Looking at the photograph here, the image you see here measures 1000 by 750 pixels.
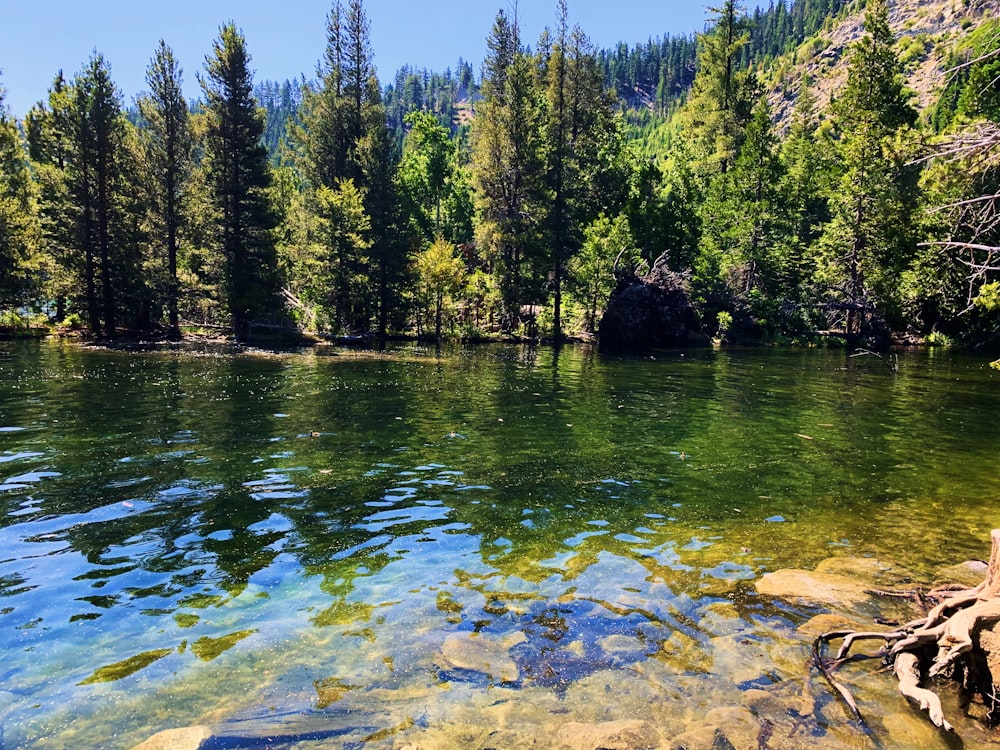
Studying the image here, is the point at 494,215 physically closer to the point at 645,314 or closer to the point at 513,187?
the point at 513,187

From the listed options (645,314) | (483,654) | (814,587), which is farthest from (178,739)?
(645,314)

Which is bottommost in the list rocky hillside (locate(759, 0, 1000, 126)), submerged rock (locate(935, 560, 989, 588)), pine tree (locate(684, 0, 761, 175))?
submerged rock (locate(935, 560, 989, 588))

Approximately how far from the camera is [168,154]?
4350cm

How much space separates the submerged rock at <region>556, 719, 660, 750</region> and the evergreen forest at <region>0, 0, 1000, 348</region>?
1610 inches

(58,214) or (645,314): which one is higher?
(58,214)

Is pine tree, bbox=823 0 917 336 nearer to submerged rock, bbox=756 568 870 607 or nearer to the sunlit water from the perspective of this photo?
the sunlit water

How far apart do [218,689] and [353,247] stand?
45697 mm

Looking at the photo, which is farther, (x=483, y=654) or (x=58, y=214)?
(x=58, y=214)

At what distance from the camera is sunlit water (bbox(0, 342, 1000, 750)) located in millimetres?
4441

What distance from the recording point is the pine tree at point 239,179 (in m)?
44.9

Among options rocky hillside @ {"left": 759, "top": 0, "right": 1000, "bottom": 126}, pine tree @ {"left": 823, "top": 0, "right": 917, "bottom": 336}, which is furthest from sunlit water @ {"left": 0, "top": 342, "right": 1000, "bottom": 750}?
rocky hillside @ {"left": 759, "top": 0, "right": 1000, "bottom": 126}

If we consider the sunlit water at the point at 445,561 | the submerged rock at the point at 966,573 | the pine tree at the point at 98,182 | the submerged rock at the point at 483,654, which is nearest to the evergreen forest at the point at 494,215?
the pine tree at the point at 98,182

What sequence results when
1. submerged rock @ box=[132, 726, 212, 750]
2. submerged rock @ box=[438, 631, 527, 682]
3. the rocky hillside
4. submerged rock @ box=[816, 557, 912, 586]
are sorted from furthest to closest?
the rocky hillside, submerged rock @ box=[816, 557, 912, 586], submerged rock @ box=[438, 631, 527, 682], submerged rock @ box=[132, 726, 212, 750]

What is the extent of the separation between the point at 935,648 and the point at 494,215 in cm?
5344
